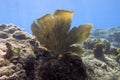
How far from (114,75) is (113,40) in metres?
10.6

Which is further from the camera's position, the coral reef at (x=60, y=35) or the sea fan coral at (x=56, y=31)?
the sea fan coral at (x=56, y=31)

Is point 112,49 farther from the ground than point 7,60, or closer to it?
farther from the ground

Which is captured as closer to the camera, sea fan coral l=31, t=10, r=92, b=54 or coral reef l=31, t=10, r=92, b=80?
coral reef l=31, t=10, r=92, b=80

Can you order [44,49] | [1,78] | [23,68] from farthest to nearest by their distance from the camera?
[44,49], [23,68], [1,78]

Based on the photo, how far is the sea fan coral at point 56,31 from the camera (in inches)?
166

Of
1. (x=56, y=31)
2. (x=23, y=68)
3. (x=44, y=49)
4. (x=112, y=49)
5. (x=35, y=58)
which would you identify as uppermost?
(x=112, y=49)

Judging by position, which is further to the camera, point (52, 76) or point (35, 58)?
point (35, 58)

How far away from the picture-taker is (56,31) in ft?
13.8

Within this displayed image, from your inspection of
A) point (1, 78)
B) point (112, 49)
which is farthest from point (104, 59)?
point (1, 78)

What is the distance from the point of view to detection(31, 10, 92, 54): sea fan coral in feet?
13.8

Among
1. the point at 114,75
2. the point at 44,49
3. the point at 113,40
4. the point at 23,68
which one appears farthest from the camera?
the point at 113,40

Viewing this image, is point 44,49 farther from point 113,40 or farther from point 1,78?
point 113,40

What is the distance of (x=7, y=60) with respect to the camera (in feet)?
11.4

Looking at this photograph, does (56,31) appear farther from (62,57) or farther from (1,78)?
(1,78)
